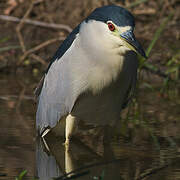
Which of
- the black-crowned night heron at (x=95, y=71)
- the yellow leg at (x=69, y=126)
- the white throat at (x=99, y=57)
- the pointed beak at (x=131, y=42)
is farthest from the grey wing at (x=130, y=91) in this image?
the pointed beak at (x=131, y=42)

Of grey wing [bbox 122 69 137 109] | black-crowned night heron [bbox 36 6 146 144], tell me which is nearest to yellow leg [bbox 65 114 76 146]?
black-crowned night heron [bbox 36 6 146 144]

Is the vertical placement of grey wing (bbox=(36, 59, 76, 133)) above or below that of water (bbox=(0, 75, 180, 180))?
above

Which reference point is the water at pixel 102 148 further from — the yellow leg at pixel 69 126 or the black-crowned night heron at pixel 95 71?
the black-crowned night heron at pixel 95 71

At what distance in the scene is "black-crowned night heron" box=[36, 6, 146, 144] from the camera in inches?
192

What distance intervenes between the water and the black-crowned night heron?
0.23 meters

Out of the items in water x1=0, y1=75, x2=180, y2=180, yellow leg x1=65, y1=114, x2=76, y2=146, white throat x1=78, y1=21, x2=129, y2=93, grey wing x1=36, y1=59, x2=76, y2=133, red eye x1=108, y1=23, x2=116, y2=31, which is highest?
red eye x1=108, y1=23, x2=116, y2=31

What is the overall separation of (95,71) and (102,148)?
2.22ft

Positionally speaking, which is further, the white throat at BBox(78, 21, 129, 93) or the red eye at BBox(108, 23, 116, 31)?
the white throat at BBox(78, 21, 129, 93)

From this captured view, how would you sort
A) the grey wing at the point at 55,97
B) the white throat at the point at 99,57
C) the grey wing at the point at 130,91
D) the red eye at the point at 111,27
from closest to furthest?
the red eye at the point at 111,27 → the white throat at the point at 99,57 → the grey wing at the point at 55,97 → the grey wing at the point at 130,91

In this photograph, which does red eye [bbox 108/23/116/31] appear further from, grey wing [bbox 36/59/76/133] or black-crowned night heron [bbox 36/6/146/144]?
grey wing [bbox 36/59/76/133]

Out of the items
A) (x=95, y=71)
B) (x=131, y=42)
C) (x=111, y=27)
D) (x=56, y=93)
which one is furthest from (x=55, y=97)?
(x=131, y=42)

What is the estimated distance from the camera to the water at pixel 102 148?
4.41 m

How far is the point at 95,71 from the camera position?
200 inches

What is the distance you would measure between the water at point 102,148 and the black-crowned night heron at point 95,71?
0.23 m
